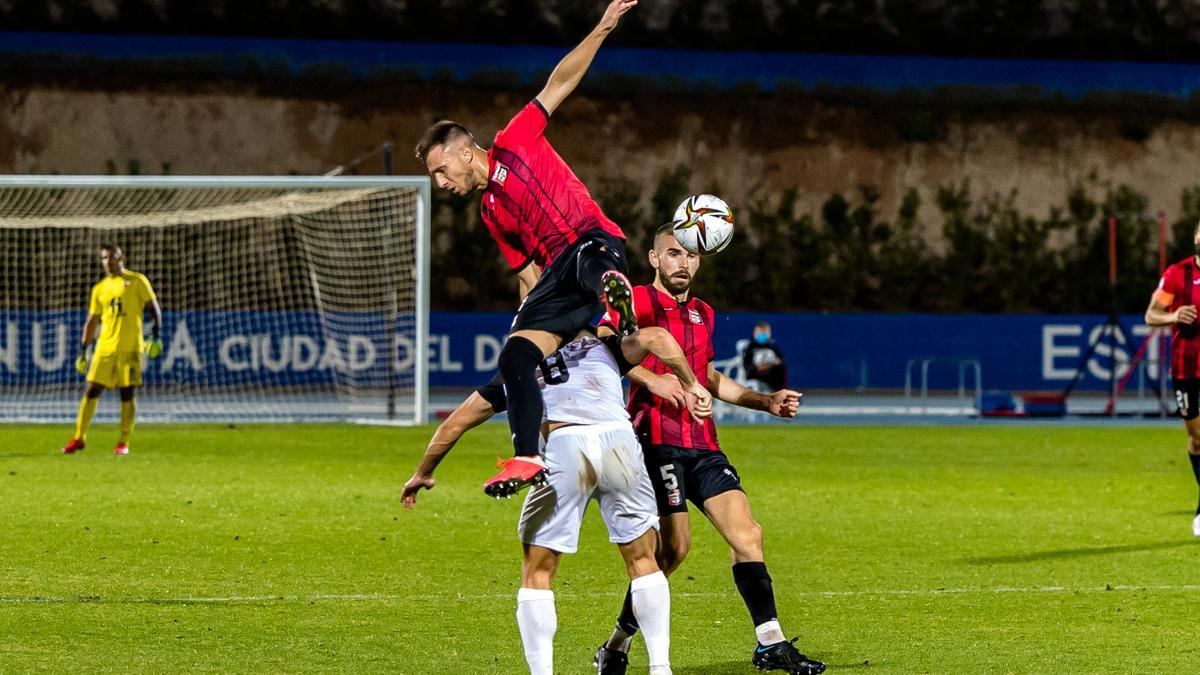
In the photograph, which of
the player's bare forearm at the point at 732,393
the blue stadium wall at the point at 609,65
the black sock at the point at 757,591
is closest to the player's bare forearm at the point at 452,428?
the player's bare forearm at the point at 732,393

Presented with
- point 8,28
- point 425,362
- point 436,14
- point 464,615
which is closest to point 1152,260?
point 436,14

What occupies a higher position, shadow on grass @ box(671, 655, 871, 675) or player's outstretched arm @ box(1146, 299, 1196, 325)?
player's outstretched arm @ box(1146, 299, 1196, 325)

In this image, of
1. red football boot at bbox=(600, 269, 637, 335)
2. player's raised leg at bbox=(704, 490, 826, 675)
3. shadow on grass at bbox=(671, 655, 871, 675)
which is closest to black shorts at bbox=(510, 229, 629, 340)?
red football boot at bbox=(600, 269, 637, 335)

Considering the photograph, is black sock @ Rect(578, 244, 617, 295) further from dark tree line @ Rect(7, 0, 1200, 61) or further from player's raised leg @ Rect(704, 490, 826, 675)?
dark tree line @ Rect(7, 0, 1200, 61)

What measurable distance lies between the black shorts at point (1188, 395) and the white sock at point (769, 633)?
6.64 metres

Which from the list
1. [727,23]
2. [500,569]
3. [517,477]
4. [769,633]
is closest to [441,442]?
[517,477]

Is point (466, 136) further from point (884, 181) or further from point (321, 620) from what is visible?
point (884, 181)

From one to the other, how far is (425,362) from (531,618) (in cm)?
1744

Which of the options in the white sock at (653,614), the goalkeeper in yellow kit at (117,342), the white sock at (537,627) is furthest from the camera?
the goalkeeper in yellow kit at (117,342)

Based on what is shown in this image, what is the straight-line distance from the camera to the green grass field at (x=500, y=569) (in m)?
7.70

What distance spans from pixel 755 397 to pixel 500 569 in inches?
155

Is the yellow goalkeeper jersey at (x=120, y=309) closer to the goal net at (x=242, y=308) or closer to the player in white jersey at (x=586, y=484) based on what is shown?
the goal net at (x=242, y=308)

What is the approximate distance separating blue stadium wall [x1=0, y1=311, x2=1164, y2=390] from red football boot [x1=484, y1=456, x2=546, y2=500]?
21.6m

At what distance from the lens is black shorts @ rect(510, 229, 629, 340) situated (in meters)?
6.48
